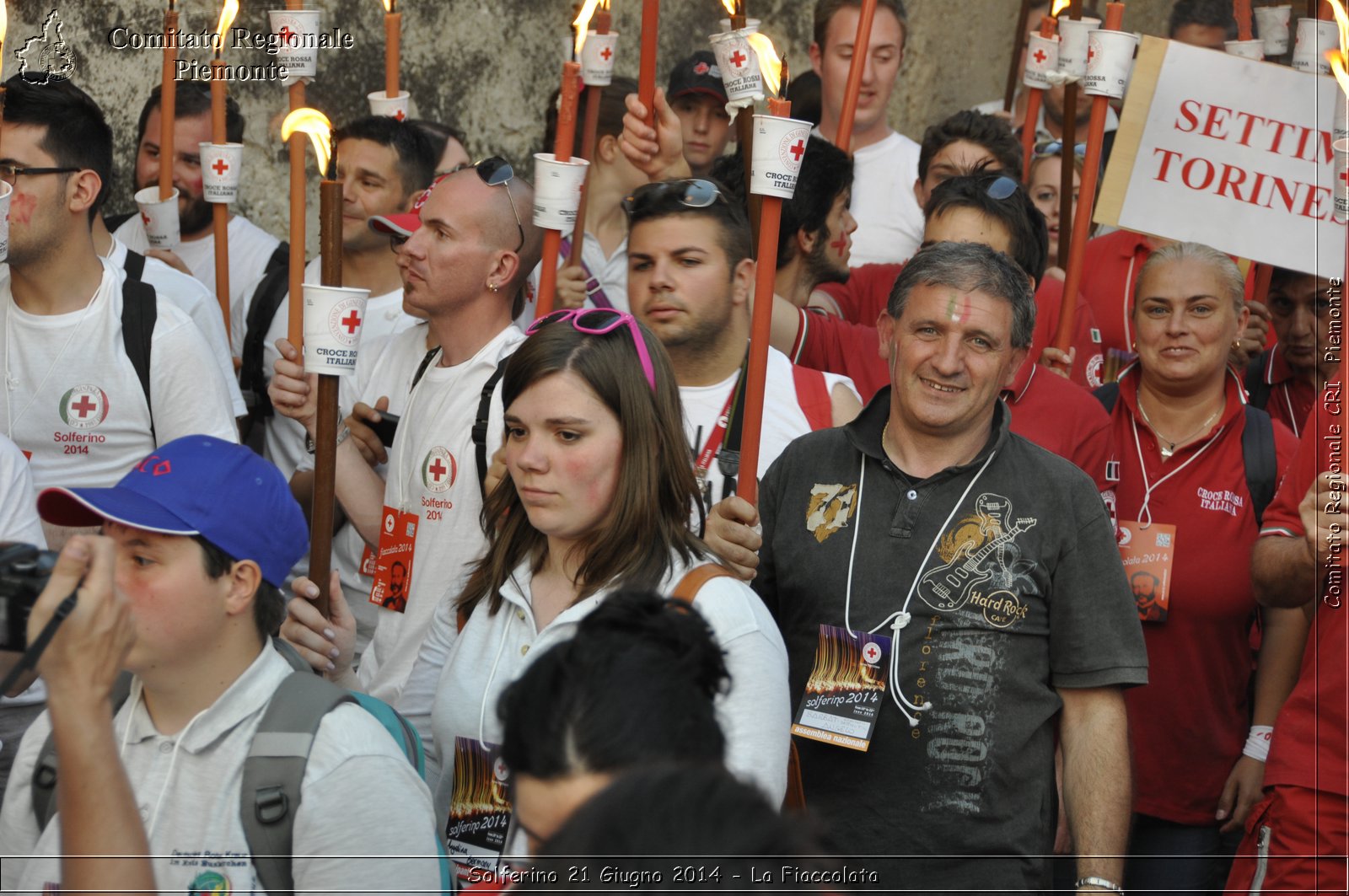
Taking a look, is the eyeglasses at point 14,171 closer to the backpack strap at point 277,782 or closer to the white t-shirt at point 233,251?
the white t-shirt at point 233,251

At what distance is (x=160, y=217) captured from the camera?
4.70m

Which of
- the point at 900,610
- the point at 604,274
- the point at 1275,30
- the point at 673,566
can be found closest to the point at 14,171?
the point at 604,274

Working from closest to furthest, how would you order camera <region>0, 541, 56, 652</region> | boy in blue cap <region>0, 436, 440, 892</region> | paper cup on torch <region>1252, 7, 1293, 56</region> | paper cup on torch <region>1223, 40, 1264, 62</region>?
boy in blue cap <region>0, 436, 440, 892</region>
camera <region>0, 541, 56, 652</region>
paper cup on torch <region>1223, 40, 1264, 62</region>
paper cup on torch <region>1252, 7, 1293, 56</region>

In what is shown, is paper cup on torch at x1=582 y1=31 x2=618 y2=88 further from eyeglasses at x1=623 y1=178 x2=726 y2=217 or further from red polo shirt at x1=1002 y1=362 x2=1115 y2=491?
red polo shirt at x1=1002 y1=362 x2=1115 y2=491

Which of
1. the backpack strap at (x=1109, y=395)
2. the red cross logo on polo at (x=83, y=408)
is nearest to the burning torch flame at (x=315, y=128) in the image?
the red cross logo on polo at (x=83, y=408)

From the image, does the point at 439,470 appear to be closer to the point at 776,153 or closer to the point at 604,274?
the point at 776,153

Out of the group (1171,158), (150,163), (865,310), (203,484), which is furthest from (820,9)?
(203,484)

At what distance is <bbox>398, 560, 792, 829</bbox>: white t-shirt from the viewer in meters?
2.48

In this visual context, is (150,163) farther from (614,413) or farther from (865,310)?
(614,413)

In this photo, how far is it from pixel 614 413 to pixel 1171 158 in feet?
6.85

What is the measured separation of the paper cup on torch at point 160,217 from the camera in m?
4.67

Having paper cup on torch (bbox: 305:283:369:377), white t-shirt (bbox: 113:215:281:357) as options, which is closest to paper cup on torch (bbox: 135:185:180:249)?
white t-shirt (bbox: 113:215:281:357)

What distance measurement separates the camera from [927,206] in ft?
14.6

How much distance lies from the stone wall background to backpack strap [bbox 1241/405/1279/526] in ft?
10.9
